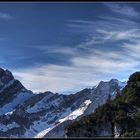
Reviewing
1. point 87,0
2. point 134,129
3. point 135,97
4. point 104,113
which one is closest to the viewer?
point 87,0

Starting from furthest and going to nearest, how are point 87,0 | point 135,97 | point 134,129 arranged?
1. point 135,97
2. point 134,129
3. point 87,0

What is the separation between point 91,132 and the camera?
71.9 metres

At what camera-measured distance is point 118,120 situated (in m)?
66.9

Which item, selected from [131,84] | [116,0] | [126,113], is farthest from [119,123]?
[116,0]

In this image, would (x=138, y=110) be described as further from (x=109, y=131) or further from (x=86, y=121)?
(x=86, y=121)

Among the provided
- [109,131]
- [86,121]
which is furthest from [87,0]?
[86,121]

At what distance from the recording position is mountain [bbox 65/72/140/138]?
216ft

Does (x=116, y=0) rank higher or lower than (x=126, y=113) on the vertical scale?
higher

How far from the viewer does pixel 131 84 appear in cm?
7188

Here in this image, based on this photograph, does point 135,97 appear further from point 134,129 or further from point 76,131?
point 76,131

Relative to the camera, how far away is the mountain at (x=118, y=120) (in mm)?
65750

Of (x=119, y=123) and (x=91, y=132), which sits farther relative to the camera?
(x=91, y=132)

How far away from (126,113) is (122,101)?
2237 millimetres

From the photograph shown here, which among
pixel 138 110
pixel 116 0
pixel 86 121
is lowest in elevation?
pixel 86 121
